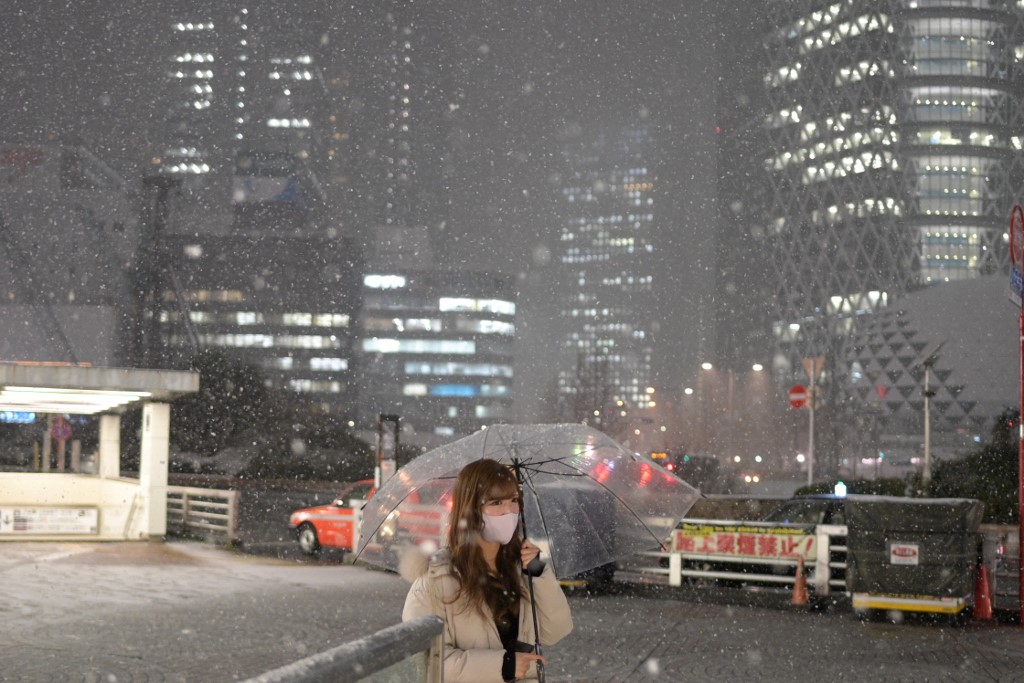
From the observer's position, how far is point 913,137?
143 meters

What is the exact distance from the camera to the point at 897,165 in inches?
5640

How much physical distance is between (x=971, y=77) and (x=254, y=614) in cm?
14754

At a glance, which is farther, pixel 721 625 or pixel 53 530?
pixel 53 530

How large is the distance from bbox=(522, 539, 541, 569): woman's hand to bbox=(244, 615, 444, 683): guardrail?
0.62m

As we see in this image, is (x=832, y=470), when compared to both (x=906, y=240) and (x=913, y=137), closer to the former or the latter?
(x=906, y=240)

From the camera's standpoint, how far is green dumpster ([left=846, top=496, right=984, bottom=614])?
13.4 metres

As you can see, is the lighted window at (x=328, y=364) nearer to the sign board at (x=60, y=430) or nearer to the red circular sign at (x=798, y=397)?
the sign board at (x=60, y=430)

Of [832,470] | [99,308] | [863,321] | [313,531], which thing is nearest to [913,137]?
[863,321]

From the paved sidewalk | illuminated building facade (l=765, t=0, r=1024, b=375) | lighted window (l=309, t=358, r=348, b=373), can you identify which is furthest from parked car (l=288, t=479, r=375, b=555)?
lighted window (l=309, t=358, r=348, b=373)

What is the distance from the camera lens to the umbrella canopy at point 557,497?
5.73m

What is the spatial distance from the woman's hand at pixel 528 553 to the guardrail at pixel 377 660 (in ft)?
2.02

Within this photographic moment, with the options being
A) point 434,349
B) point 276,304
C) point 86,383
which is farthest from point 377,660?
point 434,349

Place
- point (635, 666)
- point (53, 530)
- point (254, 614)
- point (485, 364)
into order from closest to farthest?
point (635, 666), point (254, 614), point (53, 530), point (485, 364)

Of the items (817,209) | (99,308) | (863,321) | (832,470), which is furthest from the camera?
(817,209)
